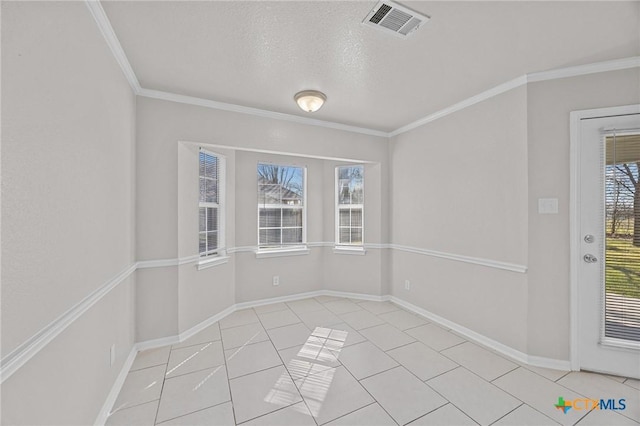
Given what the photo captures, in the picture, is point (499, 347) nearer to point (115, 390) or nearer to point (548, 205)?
point (548, 205)

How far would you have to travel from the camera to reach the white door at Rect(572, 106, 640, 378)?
6.95 ft

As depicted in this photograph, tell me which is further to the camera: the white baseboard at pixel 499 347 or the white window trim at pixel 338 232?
the white window trim at pixel 338 232

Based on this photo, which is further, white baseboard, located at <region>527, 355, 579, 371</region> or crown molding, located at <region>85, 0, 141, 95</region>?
white baseboard, located at <region>527, 355, 579, 371</region>

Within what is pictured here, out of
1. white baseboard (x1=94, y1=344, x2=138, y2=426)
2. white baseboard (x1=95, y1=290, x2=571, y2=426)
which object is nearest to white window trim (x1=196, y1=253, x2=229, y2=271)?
white baseboard (x1=95, y1=290, x2=571, y2=426)

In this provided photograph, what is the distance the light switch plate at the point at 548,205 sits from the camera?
2326mm

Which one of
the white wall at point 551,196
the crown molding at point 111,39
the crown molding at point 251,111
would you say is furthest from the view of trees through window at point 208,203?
the white wall at point 551,196

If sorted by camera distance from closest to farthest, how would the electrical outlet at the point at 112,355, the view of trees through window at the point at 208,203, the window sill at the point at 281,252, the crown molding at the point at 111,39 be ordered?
the crown molding at the point at 111,39
the electrical outlet at the point at 112,355
the view of trees through window at the point at 208,203
the window sill at the point at 281,252

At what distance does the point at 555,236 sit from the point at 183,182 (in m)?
3.64


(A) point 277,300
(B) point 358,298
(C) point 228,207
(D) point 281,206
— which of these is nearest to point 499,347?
(B) point 358,298

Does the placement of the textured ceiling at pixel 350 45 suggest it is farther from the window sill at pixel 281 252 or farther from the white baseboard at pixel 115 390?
the white baseboard at pixel 115 390

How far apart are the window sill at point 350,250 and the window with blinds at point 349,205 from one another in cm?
7

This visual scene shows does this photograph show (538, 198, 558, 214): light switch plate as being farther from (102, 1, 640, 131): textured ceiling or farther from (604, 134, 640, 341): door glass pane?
(102, 1, 640, 131): textured ceiling

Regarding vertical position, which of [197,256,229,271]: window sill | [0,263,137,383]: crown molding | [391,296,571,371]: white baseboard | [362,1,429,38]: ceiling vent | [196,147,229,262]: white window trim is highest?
[362,1,429,38]: ceiling vent

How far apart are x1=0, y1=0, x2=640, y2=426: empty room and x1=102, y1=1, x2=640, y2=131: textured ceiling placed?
0.02 metres
